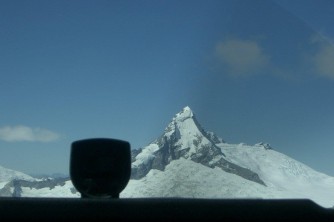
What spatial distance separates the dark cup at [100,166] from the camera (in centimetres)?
446

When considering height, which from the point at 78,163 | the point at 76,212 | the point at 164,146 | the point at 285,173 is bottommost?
the point at 76,212

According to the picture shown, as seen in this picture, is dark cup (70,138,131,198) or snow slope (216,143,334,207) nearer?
dark cup (70,138,131,198)

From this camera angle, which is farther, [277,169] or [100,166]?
[277,169]

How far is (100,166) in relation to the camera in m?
4.52

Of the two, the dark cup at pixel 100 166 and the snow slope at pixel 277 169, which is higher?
the snow slope at pixel 277 169

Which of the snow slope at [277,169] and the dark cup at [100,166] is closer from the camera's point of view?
the dark cup at [100,166]

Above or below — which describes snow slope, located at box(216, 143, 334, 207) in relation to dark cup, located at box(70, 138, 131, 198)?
above

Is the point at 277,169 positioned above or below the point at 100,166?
above

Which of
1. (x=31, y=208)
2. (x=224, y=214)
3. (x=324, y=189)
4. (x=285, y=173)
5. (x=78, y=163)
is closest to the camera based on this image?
(x=31, y=208)

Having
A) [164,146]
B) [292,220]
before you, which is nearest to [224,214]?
[292,220]

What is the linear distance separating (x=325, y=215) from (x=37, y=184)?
413ft

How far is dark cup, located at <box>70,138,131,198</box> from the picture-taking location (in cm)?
446

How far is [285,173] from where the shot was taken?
144375 millimetres

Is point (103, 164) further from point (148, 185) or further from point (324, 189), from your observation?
point (148, 185)
